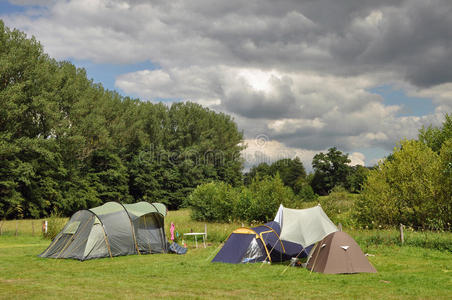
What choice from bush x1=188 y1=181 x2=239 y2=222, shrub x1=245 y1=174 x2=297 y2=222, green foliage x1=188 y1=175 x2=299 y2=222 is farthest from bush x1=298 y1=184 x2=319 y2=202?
bush x1=188 y1=181 x2=239 y2=222

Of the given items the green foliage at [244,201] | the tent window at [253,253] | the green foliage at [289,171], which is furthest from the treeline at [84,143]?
the green foliage at [289,171]

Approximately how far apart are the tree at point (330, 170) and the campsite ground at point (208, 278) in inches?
2474

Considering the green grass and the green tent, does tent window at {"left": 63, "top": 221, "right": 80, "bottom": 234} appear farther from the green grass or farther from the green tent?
the green grass

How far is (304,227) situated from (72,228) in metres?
9.91

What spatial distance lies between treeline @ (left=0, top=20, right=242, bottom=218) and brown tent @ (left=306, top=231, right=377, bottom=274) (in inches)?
936

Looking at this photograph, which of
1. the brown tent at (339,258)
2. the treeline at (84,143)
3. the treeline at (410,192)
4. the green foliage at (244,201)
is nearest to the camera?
the brown tent at (339,258)

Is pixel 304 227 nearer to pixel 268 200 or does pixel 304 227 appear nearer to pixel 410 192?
pixel 410 192

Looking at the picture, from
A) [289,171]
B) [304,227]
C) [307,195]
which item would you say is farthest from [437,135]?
[289,171]

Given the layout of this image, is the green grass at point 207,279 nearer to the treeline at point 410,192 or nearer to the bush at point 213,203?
the treeline at point 410,192

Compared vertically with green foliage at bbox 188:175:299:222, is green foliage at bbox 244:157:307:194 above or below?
above

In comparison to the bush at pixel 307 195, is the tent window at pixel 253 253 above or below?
below

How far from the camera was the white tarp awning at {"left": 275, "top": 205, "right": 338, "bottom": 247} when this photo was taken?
48.2ft

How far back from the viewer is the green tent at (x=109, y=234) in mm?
16719

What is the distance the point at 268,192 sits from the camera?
29.6 m
